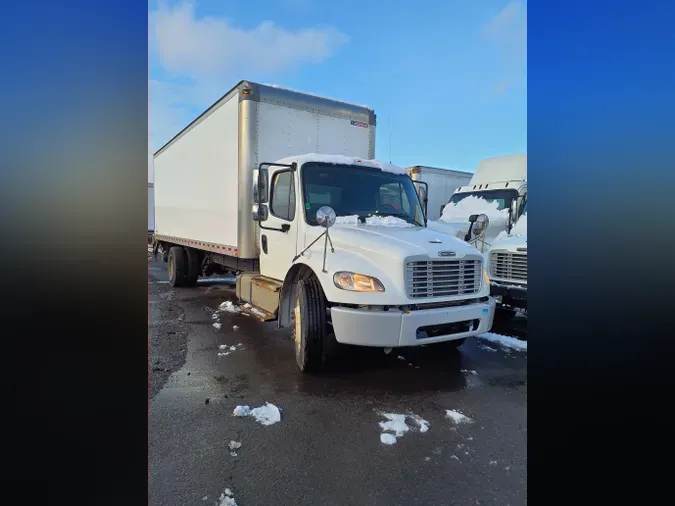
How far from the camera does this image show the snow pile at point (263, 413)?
3453 mm

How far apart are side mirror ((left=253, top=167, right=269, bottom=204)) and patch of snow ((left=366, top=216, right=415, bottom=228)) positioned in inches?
64.2

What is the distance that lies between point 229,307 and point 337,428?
17.9 ft

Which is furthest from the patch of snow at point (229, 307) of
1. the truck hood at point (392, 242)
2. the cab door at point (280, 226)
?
the truck hood at point (392, 242)

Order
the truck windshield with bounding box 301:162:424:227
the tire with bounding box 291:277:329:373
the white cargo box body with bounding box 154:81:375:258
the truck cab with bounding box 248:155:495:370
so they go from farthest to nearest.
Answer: the white cargo box body with bounding box 154:81:375:258, the truck windshield with bounding box 301:162:424:227, the tire with bounding box 291:277:329:373, the truck cab with bounding box 248:155:495:370

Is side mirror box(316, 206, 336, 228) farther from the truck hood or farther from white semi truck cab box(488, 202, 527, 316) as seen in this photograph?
white semi truck cab box(488, 202, 527, 316)

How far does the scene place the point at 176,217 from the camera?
10508 millimetres

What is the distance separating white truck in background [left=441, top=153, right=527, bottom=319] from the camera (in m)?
6.20

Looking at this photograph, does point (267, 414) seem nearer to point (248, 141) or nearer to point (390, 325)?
point (390, 325)

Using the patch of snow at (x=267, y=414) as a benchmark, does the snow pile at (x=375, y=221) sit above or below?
above

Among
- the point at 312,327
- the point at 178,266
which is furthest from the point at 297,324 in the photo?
the point at 178,266

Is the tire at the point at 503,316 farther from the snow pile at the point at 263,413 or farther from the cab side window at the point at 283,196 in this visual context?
the snow pile at the point at 263,413

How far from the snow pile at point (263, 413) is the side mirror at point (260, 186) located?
3033mm

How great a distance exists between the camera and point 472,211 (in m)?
9.23

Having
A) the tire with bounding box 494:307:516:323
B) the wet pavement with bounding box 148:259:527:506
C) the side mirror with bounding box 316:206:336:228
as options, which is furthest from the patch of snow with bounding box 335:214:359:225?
the tire with bounding box 494:307:516:323
